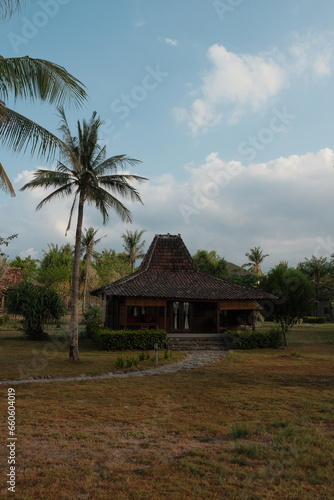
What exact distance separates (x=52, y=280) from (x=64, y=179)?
25.8 meters

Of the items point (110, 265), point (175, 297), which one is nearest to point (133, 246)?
point (110, 265)

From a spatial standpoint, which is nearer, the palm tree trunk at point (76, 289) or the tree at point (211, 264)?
the palm tree trunk at point (76, 289)

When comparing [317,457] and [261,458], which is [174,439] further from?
[317,457]

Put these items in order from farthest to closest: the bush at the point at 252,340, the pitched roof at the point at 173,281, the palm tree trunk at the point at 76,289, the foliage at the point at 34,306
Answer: the foliage at the point at 34,306, the pitched roof at the point at 173,281, the bush at the point at 252,340, the palm tree trunk at the point at 76,289

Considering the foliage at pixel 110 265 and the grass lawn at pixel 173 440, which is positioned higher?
the foliage at pixel 110 265

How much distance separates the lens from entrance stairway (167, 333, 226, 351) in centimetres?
2048

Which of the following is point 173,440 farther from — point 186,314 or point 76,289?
point 186,314

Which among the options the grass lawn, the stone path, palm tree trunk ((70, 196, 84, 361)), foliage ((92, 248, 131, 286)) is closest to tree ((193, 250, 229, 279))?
foliage ((92, 248, 131, 286))

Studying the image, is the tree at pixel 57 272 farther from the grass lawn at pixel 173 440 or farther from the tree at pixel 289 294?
the grass lawn at pixel 173 440

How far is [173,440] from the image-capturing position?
248 inches

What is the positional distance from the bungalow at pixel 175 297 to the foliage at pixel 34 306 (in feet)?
8.85

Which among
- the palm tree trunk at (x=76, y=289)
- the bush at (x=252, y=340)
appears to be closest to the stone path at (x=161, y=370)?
the bush at (x=252, y=340)

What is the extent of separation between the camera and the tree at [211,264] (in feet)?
135

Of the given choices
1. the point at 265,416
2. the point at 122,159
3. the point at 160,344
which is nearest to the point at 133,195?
the point at 122,159
